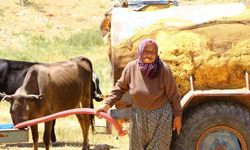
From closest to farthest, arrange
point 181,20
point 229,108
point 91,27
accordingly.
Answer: point 229,108 → point 181,20 → point 91,27

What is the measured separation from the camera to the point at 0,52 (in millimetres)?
26109

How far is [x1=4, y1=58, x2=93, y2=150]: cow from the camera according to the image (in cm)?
820

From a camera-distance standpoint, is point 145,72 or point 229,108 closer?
point 145,72

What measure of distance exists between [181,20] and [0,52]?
2081cm

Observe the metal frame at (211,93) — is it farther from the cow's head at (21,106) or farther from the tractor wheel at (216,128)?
the cow's head at (21,106)

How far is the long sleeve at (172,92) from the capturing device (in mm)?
5469

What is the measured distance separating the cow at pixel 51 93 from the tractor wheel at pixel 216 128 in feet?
9.68

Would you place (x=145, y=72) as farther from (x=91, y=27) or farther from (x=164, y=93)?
(x=91, y=27)

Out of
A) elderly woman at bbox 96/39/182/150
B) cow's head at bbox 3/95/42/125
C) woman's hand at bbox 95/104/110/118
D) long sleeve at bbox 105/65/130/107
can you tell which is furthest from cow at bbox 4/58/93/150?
elderly woman at bbox 96/39/182/150

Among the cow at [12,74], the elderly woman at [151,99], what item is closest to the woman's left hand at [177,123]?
the elderly woman at [151,99]

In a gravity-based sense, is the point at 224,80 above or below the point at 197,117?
above

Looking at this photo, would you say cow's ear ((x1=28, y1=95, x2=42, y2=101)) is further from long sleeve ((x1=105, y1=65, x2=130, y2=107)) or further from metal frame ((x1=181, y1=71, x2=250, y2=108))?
metal frame ((x1=181, y1=71, x2=250, y2=108))

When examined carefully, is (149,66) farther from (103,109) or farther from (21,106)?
(21,106)

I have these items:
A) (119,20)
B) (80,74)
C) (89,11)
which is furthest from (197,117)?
(89,11)
